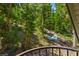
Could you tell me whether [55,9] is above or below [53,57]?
above

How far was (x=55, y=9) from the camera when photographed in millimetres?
2531

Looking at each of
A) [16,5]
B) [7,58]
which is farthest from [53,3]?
[7,58]

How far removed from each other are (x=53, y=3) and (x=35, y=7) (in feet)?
0.50

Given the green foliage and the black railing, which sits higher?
the green foliage

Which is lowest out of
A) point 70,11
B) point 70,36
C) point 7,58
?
point 7,58

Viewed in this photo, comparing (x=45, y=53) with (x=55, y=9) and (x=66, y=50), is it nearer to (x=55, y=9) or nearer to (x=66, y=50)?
(x=66, y=50)

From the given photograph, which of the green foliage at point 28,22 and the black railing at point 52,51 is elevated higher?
the green foliage at point 28,22

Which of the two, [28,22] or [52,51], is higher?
[28,22]

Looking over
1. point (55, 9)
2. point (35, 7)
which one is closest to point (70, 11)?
point (55, 9)

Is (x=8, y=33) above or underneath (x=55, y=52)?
above

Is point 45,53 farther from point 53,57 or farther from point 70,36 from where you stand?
point 70,36

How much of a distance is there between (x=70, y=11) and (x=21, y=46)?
0.50 metres

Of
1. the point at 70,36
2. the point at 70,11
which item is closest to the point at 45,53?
the point at 70,36

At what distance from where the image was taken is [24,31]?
252cm
